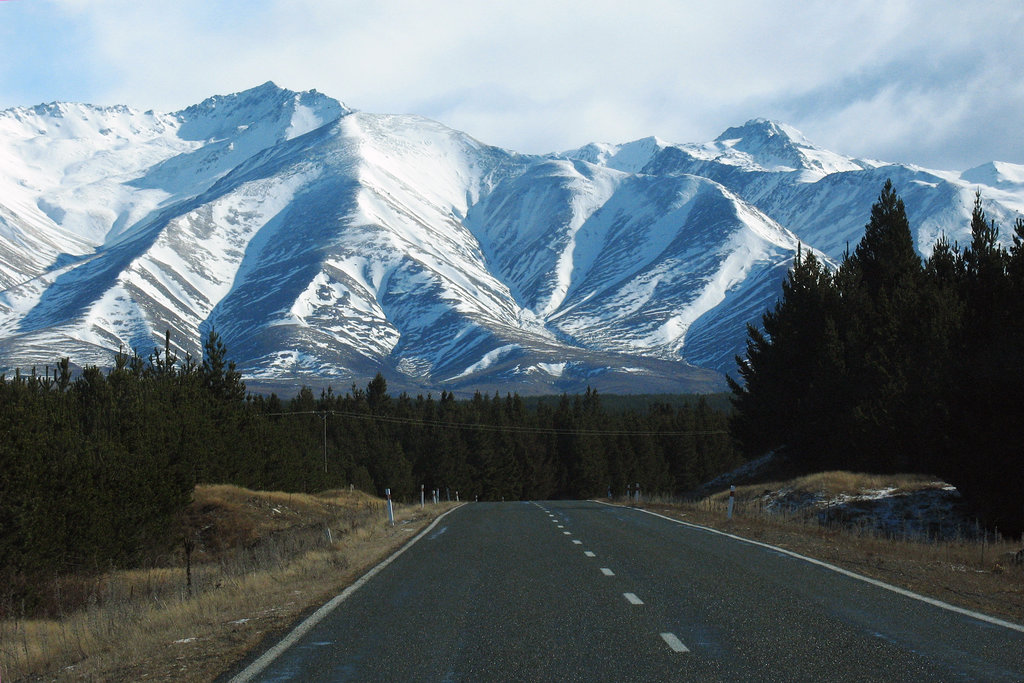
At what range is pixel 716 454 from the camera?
14462 cm

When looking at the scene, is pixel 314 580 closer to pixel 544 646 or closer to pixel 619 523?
pixel 544 646

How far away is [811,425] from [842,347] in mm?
4126

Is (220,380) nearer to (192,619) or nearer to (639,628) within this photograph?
(192,619)

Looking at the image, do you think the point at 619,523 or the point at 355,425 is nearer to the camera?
the point at 619,523

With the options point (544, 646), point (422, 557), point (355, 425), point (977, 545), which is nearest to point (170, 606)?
point (422, 557)

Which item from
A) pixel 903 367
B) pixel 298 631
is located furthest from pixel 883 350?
pixel 298 631

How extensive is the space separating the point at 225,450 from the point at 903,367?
1348 inches

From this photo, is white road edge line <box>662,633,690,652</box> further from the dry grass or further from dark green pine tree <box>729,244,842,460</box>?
dark green pine tree <box>729,244,842,460</box>

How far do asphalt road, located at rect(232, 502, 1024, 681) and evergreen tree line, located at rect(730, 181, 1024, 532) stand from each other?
35.6 feet

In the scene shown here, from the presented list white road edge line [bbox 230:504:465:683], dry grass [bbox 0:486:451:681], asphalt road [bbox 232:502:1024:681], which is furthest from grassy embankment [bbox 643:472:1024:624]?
dry grass [bbox 0:486:451:681]

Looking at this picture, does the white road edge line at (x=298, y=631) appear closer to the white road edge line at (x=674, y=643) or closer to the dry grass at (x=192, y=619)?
the dry grass at (x=192, y=619)

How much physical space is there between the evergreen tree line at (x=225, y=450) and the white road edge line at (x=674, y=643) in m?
17.2

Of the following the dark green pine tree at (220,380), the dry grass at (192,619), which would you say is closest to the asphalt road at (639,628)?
the dry grass at (192,619)

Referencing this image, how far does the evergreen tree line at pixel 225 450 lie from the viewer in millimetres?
27531
